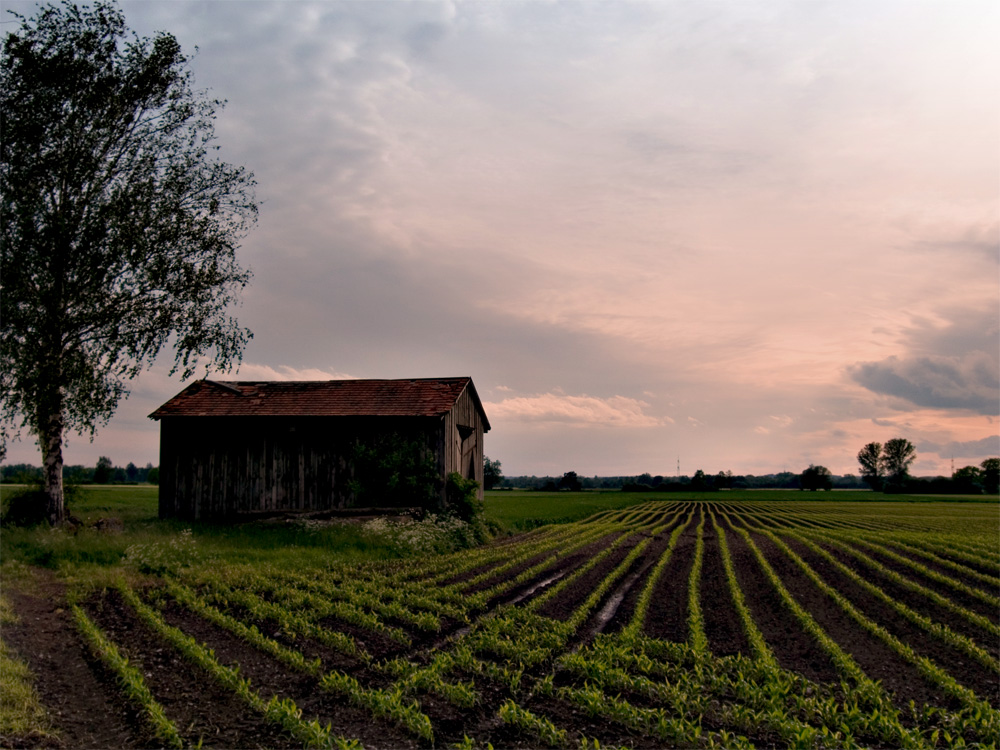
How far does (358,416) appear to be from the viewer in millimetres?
27312

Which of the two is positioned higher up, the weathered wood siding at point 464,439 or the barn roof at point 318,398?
the barn roof at point 318,398

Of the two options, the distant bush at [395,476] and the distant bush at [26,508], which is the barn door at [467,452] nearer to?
the distant bush at [395,476]

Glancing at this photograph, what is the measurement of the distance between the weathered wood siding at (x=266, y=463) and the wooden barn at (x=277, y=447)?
1.6 inches

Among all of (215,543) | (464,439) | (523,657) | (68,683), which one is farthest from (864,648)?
(464,439)

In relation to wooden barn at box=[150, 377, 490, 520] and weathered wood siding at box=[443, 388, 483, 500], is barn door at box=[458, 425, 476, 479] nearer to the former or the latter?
weathered wood siding at box=[443, 388, 483, 500]

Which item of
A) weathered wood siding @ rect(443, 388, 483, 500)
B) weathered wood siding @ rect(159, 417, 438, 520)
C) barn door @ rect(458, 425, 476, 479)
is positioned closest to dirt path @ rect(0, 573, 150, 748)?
weathered wood siding @ rect(159, 417, 438, 520)

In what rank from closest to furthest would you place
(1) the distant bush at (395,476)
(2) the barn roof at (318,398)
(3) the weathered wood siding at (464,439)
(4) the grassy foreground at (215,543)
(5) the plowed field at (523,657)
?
1. (5) the plowed field at (523,657)
2. (4) the grassy foreground at (215,543)
3. (1) the distant bush at (395,476)
4. (2) the barn roof at (318,398)
5. (3) the weathered wood siding at (464,439)

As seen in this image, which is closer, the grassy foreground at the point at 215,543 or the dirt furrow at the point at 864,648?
the dirt furrow at the point at 864,648

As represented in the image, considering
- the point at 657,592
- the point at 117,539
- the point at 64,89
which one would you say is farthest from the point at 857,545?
the point at 64,89

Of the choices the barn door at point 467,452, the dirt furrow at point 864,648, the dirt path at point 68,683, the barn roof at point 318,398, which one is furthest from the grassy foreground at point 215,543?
the dirt furrow at point 864,648

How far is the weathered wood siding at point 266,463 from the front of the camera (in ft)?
89.2

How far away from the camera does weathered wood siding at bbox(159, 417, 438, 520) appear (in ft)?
89.2

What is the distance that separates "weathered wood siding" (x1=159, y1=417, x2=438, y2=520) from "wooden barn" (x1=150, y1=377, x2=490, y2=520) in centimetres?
4

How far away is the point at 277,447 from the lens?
1086 inches
